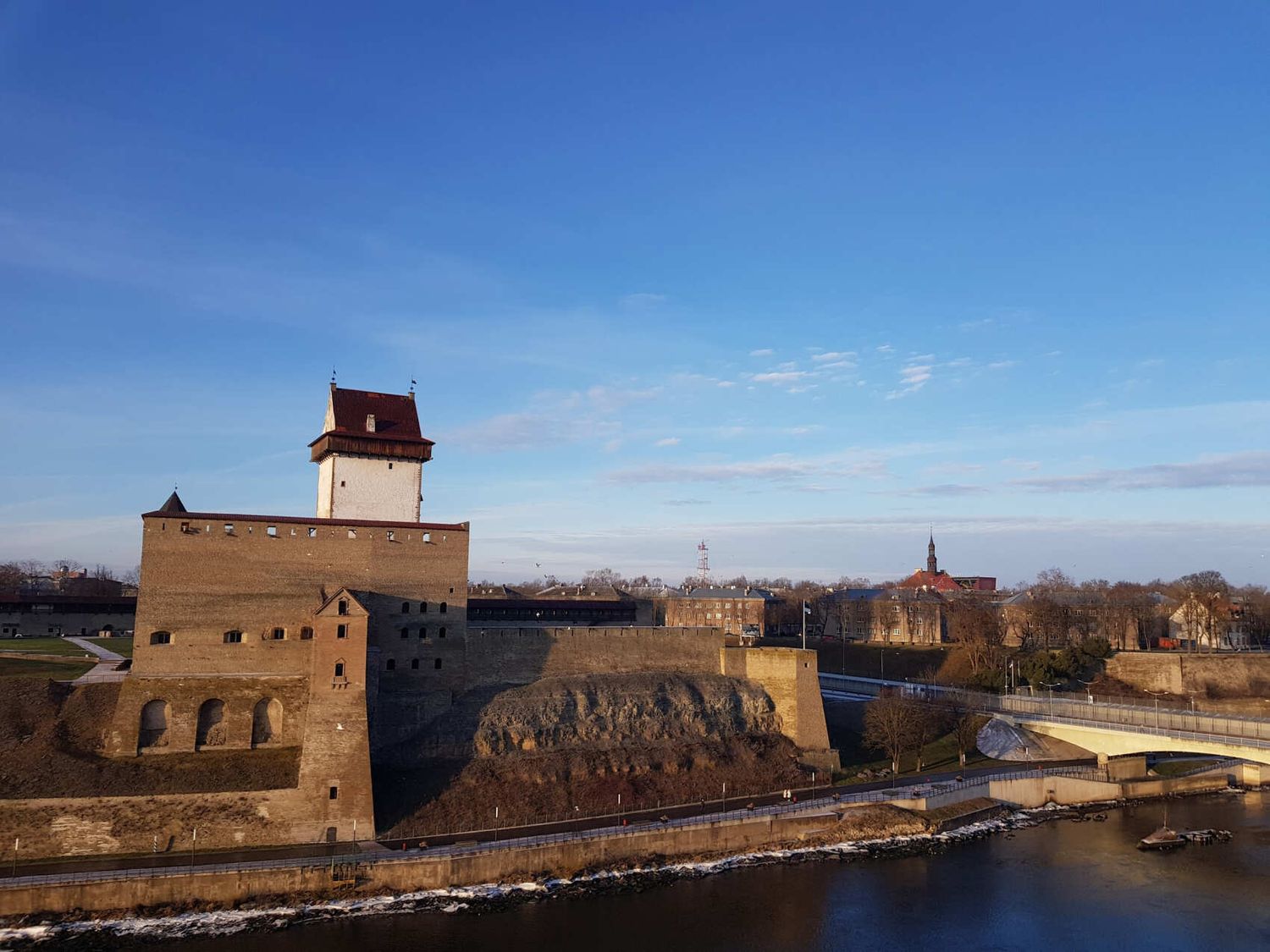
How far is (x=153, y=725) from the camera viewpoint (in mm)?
32969

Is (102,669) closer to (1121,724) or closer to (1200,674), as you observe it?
(1121,724)

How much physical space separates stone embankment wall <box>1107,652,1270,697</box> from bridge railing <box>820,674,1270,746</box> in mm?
6178

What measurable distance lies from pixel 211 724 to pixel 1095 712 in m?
42.1

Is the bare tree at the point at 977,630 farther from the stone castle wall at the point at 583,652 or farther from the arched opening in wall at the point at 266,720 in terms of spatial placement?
the arched opening in wall at the point at 266,720

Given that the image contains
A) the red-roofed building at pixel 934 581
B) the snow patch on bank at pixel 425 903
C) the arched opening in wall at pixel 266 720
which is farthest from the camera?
the red-roofed building at pixel 934 581

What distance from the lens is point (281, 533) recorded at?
37.1 m

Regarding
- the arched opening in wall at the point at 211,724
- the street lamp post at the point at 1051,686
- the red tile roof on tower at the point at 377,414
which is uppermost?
the red tile roof on tower at the point at 377,414

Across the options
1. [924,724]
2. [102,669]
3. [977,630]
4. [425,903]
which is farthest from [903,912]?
[977,630]

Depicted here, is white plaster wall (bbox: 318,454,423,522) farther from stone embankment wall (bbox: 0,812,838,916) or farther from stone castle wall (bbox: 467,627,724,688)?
stone embankment wall (bbox: 0,812,838,916)

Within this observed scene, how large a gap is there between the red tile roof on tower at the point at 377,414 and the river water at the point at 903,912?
872 inches

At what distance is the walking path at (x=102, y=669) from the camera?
34.1 meters

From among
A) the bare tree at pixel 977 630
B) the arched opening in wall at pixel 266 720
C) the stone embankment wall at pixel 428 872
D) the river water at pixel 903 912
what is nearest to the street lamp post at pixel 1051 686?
the bare tree at pixel 977 630

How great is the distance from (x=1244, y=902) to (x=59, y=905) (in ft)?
117

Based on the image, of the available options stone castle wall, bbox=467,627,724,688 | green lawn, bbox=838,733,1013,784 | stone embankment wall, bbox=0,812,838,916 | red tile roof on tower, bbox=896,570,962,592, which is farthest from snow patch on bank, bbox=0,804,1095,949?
red tile roof on tower, bbox=896,570,962,592
